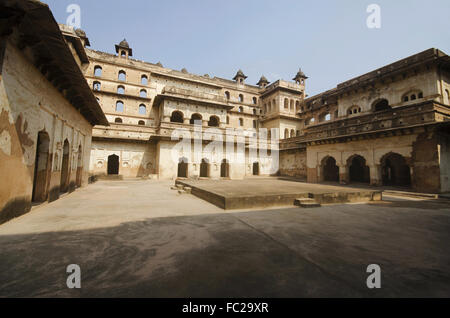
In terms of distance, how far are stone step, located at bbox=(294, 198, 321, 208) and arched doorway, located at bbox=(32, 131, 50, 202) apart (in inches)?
334

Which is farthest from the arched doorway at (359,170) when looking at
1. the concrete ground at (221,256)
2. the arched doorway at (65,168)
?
the arched doorway at (65,168)

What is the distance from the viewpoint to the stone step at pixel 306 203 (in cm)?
633

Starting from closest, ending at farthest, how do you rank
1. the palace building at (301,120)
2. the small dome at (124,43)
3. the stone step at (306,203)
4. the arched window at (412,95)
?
the stone step at (306,203) < the palace building at (301,120) < the arched window at (412,95) < the small dome at (124,43)

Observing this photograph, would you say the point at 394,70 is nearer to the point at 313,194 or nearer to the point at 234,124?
the point at 313,194

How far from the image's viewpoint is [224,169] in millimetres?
21453

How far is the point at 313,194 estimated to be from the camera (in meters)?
6.98

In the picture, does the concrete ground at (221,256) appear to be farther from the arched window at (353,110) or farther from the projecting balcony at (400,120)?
the arched window at (353,110)

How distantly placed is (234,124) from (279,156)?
9.45 meters

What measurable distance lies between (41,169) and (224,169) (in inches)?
633

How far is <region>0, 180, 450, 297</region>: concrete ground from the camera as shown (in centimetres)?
194

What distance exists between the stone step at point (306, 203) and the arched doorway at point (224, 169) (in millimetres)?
13712

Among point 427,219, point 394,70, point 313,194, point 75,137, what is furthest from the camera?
point 394,70
